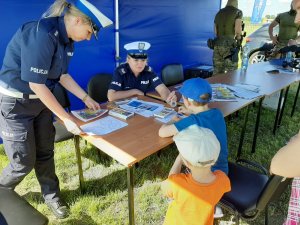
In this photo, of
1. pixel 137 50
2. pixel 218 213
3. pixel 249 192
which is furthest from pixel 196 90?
pixel 137 50

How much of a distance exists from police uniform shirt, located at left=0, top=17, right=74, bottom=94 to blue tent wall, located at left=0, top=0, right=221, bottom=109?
1388 millimetres

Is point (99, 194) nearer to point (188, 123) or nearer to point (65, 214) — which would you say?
point (65, 214)

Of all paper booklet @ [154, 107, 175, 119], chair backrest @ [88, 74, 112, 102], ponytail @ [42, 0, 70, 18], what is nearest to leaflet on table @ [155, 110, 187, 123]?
paper booklet @ [154, 107, 175, 119]

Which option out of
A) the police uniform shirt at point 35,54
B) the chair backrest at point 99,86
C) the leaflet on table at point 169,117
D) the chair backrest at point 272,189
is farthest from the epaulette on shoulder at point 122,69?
the chair backrest at point 272,189

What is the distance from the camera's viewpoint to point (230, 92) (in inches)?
104

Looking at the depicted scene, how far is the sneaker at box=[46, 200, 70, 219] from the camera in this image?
6.41ft

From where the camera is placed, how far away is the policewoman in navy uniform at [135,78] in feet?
8.21

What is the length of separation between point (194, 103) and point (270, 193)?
65 cm

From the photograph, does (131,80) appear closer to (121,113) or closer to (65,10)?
(121,113)

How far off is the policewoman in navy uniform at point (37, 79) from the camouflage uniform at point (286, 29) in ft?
13.7

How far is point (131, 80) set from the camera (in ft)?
8.77

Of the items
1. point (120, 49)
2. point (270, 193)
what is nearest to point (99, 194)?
point (270, 193)

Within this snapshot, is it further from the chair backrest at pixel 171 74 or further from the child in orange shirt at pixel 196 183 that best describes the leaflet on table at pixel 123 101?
the chair backrest at pixel 171 74

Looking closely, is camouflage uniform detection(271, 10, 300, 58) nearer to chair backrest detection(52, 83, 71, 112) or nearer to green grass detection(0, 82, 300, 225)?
green grass detection(0, 82, 300, 225)
